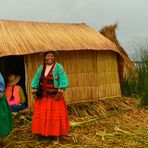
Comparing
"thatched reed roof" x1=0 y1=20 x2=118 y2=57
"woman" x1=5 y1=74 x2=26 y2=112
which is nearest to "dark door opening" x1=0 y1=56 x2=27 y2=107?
"thatched reed roof" x1=0 y1=20 x2=118 y2=57

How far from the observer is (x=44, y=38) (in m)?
9.02

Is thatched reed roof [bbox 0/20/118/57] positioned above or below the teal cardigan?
above

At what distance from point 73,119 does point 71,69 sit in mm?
1150

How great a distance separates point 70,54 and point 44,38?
613 millimetres

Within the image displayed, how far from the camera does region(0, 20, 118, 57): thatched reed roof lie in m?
8.33

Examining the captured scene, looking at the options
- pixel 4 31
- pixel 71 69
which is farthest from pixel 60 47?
pixel 4 31

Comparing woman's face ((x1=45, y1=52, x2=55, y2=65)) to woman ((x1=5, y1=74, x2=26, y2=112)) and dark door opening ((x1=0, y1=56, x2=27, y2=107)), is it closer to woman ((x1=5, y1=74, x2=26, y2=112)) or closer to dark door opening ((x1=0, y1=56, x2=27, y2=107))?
woman ((x1=5, y1=74, x2=26, y2=112))

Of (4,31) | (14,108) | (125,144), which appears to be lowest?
(125,144)

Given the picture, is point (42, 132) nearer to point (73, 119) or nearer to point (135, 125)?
point (73, 119)

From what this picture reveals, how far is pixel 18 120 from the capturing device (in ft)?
26.7

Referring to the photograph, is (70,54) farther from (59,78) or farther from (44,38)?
(59,78)

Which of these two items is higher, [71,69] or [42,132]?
[71,69]

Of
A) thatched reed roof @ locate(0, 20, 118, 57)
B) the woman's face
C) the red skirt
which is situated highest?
thatched reed roof @ locate(0, 20, 118, 57)

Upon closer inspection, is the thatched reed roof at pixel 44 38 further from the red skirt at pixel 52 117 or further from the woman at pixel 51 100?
the red skirt at pixel 52 117
